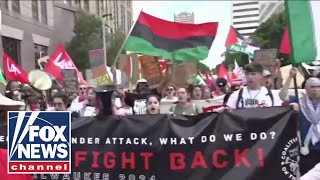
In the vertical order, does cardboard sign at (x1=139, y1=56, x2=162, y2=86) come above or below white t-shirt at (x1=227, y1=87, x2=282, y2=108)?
above

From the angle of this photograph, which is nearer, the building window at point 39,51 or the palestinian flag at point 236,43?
the palestinian flag at point 236,43

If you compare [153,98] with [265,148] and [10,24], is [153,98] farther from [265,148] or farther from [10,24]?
[10,24]

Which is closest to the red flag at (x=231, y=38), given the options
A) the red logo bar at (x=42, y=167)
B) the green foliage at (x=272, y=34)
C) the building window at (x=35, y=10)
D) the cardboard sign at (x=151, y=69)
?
the cardboard sign at (x=151, y=69)

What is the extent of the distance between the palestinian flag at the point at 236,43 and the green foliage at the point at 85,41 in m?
28.0

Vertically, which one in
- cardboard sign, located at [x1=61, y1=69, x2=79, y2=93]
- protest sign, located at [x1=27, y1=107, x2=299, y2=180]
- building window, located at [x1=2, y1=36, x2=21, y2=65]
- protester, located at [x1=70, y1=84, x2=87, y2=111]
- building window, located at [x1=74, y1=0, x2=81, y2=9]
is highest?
building window, located at [x1=74, y1=0, x2=81, y2=9]

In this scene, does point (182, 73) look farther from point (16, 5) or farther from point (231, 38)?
point (16, 5)

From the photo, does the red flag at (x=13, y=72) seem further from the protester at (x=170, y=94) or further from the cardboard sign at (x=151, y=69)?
the protester at (x=170, y=94)

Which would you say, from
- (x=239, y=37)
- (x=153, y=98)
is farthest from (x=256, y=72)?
(x=239, y=37)

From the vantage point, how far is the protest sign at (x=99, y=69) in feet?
40.0

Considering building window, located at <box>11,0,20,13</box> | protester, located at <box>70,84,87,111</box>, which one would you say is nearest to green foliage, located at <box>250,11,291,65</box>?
building window, located at <box>11,0,20,13</box>

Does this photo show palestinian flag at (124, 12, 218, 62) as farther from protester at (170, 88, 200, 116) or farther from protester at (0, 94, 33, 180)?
protester at (0, 94, 33, 180)

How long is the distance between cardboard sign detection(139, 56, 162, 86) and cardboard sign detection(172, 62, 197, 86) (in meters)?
0.49

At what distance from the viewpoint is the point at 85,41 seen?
4831 centimetres

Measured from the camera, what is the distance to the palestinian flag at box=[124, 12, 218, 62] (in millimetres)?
9555
